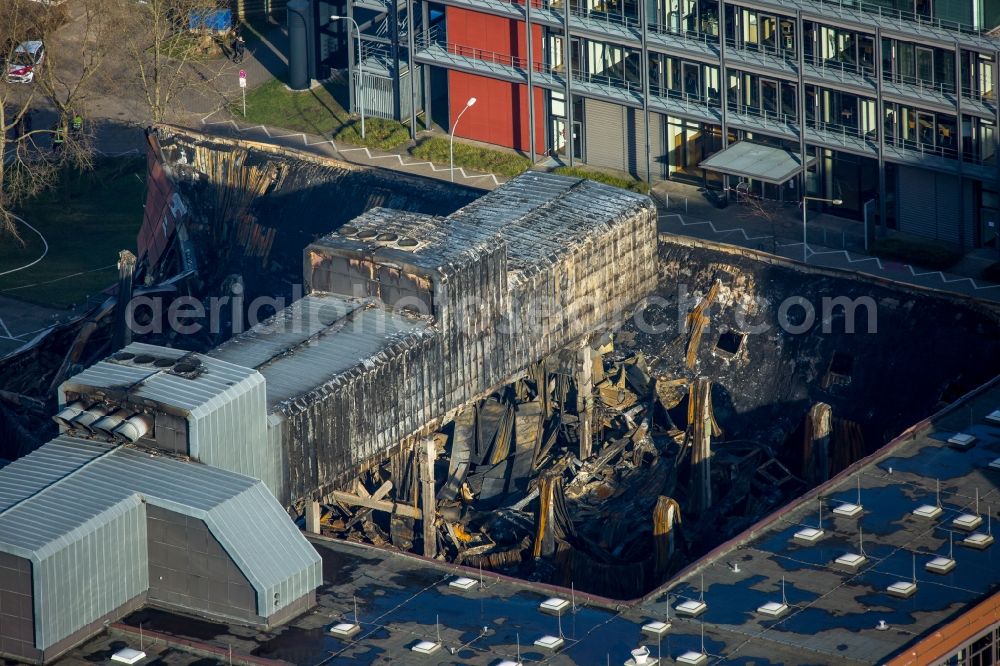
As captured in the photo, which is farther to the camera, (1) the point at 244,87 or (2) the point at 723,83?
(1) the point at 244,87

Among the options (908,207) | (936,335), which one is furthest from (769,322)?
(908,207)

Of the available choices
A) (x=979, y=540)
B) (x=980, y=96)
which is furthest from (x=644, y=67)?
(x=979, y=540)

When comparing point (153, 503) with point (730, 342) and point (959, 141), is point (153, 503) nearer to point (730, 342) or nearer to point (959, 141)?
point (730, 342)

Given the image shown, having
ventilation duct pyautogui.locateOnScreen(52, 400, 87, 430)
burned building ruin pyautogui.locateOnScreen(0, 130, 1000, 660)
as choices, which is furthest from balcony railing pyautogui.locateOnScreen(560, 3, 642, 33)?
ventilation duct pyautogui.locateOnScreen(52, 400, 87, 430)

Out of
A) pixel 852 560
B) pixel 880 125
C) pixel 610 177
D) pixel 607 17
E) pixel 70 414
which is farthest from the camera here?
pixel 610 177

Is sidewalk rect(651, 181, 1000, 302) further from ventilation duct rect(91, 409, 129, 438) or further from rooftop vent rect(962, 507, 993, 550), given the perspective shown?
ventilation duct rect(91, 409, 129, 438)

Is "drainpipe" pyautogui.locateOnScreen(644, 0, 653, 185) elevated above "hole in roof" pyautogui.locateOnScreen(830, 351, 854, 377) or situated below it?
above

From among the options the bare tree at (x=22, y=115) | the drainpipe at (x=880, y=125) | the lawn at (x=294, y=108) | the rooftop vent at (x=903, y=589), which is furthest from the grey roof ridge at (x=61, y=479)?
the lawn at (x=294, y=108)
